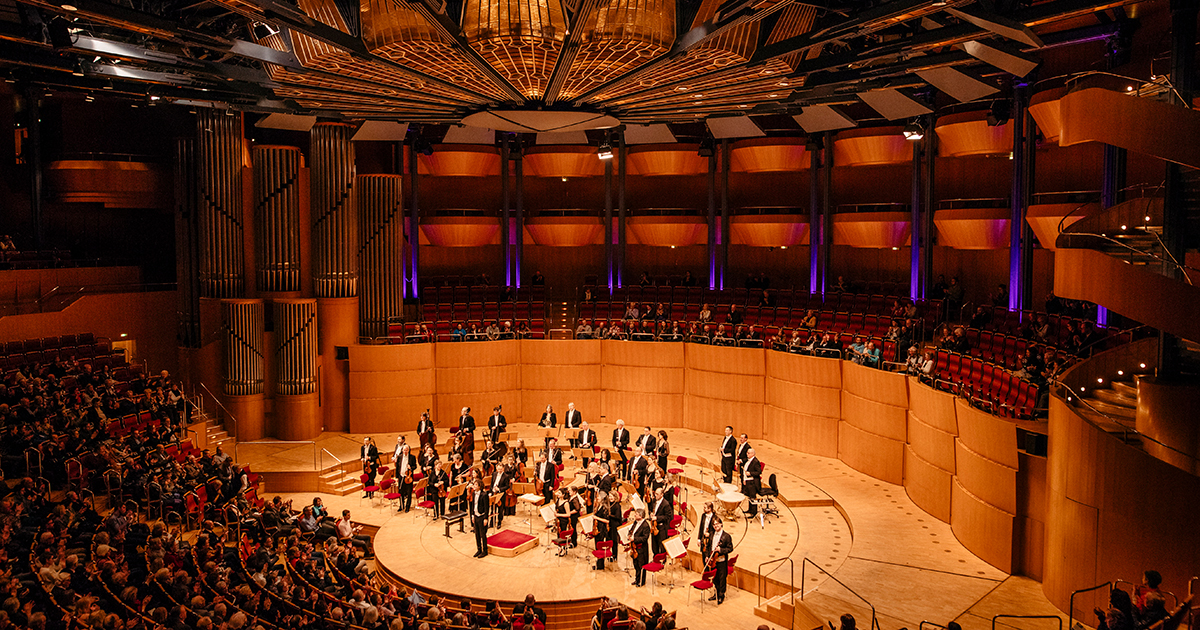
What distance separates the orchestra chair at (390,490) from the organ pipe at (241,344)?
14.1ft

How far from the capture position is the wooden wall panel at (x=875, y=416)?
1452cm

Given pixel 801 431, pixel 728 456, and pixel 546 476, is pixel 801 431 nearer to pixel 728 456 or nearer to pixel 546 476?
pixel 728 456

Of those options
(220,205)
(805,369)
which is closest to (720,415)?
(805,369)

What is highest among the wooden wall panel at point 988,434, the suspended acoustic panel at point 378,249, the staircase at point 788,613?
Answer: the suspended acoustic panel at point 378,249

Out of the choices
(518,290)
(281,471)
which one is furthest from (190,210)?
(518,290)

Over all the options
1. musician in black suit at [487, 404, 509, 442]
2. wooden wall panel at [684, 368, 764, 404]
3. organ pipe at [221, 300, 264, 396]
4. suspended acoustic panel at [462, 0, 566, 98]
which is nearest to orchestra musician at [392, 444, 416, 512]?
musician in black suit at [487, 404, 509, 442]

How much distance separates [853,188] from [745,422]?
6322 millimetres

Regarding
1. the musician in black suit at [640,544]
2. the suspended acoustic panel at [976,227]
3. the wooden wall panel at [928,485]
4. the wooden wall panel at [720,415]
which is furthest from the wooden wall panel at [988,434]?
the wooden wall panel at [720,415]

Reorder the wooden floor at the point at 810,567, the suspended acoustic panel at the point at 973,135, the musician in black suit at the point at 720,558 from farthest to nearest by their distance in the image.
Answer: the suspended acoustic panel at the point at 973,135
the musician in black suit at the point at 720,558
the wooden floor at the point at 810,567

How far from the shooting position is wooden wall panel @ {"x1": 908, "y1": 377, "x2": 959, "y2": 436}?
1265 centimetres

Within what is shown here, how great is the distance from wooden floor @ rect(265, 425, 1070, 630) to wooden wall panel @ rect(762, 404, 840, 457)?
1.60 m

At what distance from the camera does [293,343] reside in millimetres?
17109

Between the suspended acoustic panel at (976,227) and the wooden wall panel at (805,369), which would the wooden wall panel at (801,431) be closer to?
the wooden wall panel at (805,369)

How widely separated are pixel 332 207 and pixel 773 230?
9620 millimetres
